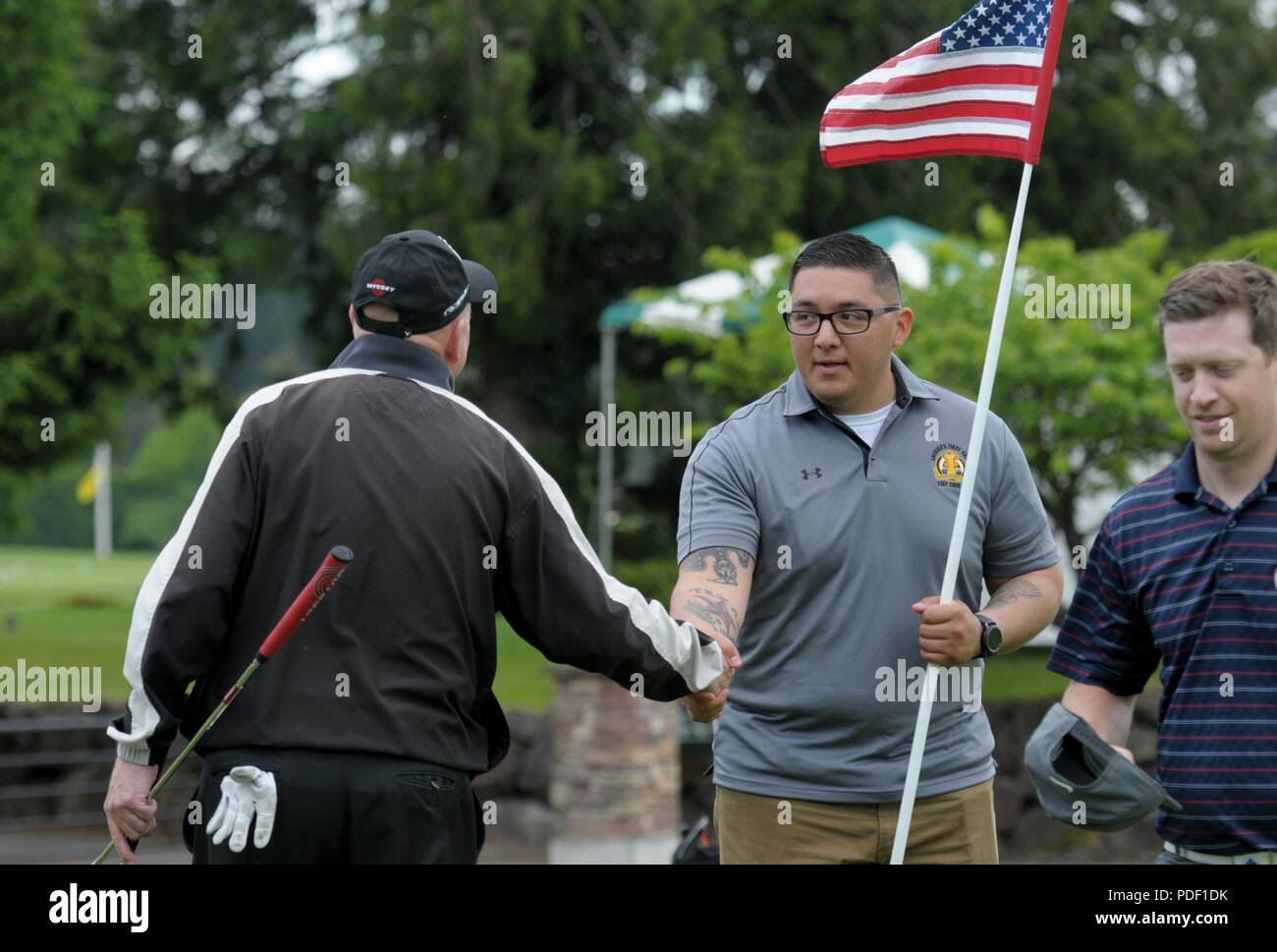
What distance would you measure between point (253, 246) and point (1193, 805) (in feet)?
72.1

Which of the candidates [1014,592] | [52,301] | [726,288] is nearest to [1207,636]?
[1014,592]

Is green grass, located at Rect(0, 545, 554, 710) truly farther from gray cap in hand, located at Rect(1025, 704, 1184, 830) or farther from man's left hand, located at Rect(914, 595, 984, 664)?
gray cap in hand, located at Rect(1025, 704, 1184, 830)

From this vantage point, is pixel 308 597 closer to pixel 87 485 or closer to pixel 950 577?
pixel 950 577

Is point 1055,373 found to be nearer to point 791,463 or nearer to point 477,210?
point 791,463

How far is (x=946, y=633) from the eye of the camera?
4332 mm

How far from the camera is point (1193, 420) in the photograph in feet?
12.4

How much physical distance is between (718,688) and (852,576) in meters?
0.44

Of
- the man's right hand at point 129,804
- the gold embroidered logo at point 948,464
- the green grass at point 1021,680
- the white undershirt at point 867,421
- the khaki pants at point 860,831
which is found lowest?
the green grass at point 1021,680

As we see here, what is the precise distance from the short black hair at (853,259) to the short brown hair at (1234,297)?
1.00 meters

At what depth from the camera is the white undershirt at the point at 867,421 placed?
4.69 metres

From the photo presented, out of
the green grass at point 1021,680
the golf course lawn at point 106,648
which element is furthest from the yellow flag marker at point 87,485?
the green grass at point 1021,680

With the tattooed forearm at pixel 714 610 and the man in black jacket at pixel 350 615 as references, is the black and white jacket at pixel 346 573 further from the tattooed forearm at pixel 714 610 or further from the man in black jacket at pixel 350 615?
the tattooed forearm at pixel 714 610

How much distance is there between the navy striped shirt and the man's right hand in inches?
87.8
